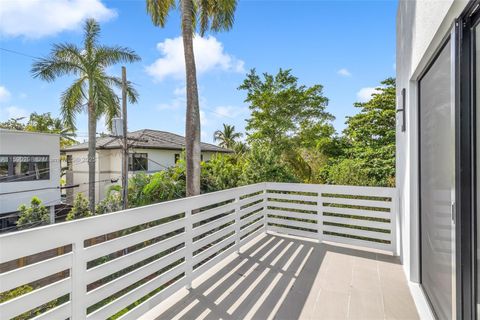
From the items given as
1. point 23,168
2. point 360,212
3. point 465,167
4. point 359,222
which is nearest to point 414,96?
point 465,167

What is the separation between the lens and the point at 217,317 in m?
2.55

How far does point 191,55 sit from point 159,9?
1.50 m

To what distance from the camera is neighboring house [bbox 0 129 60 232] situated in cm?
1285

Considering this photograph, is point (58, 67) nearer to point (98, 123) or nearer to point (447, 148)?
point (98, 123)

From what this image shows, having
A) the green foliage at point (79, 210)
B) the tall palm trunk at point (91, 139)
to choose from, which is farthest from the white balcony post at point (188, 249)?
the tall palm trunk at point (91, 139)

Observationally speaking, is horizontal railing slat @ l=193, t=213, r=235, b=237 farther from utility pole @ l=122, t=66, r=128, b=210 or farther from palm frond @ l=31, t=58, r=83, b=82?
palm frond @ l=31, t=58, r=83, b=82

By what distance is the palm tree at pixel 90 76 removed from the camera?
1219 centimetres

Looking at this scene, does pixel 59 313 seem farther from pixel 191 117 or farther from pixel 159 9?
pixel 159 9

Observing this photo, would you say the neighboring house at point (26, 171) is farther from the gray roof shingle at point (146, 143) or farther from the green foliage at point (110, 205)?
the green foliage at point (110, 205)

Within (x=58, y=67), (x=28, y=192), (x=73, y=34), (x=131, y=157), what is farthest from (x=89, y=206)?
(x=73, y=34)

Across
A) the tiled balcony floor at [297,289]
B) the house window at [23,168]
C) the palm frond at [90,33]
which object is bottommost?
the tiled balcony floor at [297,289]

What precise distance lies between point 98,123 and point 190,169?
8656 mm

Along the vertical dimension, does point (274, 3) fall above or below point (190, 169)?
above

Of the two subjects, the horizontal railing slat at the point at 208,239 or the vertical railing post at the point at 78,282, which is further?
the horizontal railing slat at the point at 208,239
